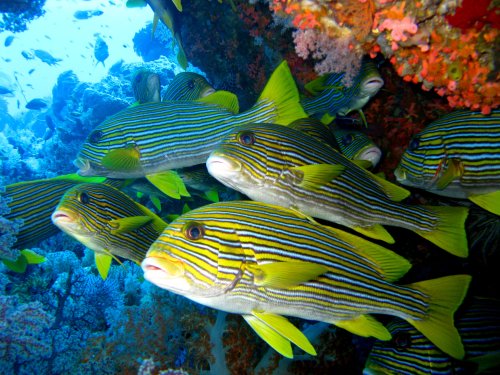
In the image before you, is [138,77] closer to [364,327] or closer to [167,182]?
[167,182]

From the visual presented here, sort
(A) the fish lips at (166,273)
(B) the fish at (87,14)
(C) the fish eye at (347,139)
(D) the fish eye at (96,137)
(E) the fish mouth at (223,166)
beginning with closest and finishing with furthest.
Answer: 1. (A) the fish lips at (166,273)
2. (E) the fish mouth at (223,166)
3. (D) the fish eye at (96,137)
4. (C) the fish eye at (347,139)
5. (B) the fish at (87,14)

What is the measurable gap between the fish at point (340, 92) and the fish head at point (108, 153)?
86.5 inches

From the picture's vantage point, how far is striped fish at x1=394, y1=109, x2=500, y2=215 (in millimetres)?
2467

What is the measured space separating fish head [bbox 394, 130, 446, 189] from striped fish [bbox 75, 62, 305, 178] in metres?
1.62

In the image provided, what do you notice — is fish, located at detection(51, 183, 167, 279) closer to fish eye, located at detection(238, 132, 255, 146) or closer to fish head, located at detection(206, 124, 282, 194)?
fish head, located at detection(206, 124, 282, 194)

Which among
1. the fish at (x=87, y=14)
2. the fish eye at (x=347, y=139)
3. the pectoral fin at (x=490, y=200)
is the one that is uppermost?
the fish at (x=87, y=14)

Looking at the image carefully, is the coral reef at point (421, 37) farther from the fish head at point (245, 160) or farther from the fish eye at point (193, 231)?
the fish eye at point (193, 231)

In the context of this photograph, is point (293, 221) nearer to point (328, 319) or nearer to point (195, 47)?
point (328, 319)

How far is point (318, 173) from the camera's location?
7.78 ft

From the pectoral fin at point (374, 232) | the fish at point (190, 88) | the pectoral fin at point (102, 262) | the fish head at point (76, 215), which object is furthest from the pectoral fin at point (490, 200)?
the fish at point (190, 88)

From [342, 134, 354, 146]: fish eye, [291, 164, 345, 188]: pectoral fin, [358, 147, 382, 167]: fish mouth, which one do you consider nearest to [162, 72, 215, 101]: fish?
[342, 134, 354, 146]: fish eye

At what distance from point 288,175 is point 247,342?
7.35ft

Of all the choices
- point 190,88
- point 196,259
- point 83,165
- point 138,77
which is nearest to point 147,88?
point 138,77

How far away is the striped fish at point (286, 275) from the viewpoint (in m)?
1.88
